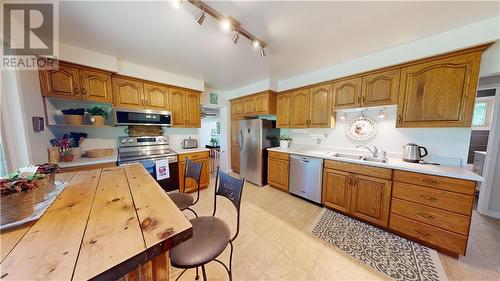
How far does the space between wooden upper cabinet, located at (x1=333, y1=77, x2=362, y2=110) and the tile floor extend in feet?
5.79

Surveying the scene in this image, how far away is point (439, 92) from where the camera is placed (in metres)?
1.79

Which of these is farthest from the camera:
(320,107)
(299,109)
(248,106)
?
(248,106)

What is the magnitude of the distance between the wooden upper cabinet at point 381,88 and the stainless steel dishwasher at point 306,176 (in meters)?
1.12

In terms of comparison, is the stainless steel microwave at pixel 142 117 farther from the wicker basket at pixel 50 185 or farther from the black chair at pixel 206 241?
the black chair at pixel 206 241

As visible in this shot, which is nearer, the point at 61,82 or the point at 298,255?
the point at 298,255

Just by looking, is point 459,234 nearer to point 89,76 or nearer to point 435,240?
point 435,240

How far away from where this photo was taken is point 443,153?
77.2 inches

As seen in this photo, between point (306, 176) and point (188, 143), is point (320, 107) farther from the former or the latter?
point (188, 143)

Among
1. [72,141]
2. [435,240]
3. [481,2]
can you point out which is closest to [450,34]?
[481,2]

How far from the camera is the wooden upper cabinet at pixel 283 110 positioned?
10.7ft

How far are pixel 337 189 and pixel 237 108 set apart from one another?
2.90 meters

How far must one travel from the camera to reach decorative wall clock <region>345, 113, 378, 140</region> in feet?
8.03

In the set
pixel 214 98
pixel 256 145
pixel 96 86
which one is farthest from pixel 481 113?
pixel 96 86

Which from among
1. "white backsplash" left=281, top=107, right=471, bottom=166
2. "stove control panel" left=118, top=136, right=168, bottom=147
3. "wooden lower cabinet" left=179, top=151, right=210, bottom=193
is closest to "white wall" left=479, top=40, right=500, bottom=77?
"white backsplash" left=281, top=107, right=471, bottom=166
